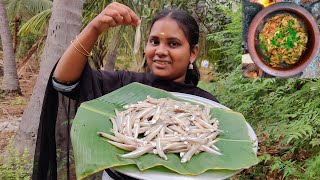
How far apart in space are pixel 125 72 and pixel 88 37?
0.35 m

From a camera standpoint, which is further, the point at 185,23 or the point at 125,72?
the point at 125,72

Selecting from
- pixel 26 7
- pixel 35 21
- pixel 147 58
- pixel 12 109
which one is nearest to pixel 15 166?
pixel 147 58

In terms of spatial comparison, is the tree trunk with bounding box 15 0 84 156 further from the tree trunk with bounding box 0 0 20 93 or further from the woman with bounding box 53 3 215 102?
the tree trunk with bounding box 0 0 20 93

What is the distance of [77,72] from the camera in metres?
1.55

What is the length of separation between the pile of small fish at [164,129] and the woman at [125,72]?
130 mm

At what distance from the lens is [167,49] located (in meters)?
1.56

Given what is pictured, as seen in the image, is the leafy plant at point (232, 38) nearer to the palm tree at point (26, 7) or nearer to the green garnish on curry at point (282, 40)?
the green garnish on curry at point (282, 40)

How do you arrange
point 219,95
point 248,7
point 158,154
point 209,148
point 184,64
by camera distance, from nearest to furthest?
1. point 158,154
2. point 209,148
3. point 184,64
4. point 248,7
5. point 219,95

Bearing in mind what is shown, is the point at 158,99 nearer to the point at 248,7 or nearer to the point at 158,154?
the point at 158,154

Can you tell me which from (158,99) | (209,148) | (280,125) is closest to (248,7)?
(280,125)

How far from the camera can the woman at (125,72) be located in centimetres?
150

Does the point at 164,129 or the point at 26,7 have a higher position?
the point at 164,129

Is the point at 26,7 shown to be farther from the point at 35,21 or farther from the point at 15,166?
the point at 15,166

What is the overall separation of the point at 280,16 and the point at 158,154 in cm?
174
